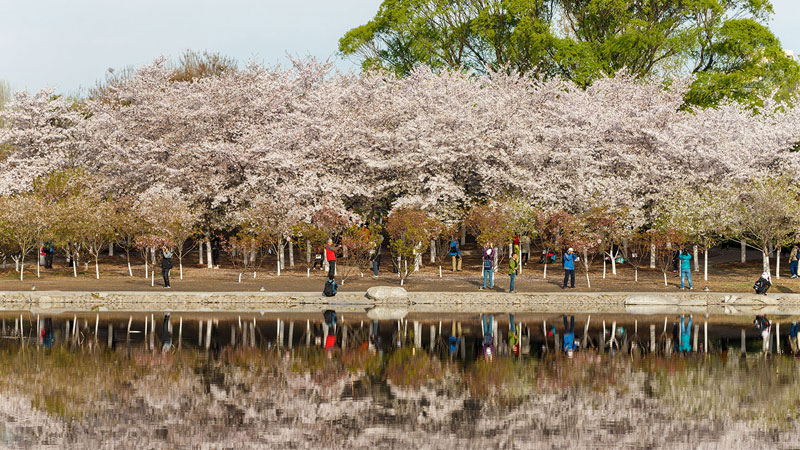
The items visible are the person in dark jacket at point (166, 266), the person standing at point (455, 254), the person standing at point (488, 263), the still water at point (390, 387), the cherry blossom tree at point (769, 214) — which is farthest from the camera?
the person standing at point (455, 254)

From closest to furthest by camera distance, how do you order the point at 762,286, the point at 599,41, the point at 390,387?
the point at 390,387
the point at 762,286
the point at 599,41

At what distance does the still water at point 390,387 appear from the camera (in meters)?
12.1

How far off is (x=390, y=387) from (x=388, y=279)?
26.1 m

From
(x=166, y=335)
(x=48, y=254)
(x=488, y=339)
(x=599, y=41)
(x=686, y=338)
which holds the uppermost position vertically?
(x=599, y=41)

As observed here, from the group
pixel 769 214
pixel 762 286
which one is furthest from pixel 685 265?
pixel 769 214

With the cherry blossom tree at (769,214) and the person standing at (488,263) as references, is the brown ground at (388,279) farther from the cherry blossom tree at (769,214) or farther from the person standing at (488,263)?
the cherry blossom tree at (769,214)

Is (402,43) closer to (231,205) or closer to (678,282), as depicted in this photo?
(231,205)

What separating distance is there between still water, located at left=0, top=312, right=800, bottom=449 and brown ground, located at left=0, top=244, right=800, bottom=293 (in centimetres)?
1274

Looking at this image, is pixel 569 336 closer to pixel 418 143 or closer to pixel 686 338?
pixel 686 338

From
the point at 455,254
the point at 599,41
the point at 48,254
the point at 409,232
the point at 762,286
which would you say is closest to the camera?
the point at 762,286

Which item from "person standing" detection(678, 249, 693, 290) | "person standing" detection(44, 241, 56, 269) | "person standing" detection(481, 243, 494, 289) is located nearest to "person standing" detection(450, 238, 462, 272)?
"person standing" detection(481, 243, 494, 289)

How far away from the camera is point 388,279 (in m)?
41.7

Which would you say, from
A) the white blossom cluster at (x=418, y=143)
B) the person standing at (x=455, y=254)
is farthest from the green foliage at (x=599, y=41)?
the person standing at (x=455, y=254)

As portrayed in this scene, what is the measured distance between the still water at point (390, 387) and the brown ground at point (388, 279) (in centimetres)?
1274
